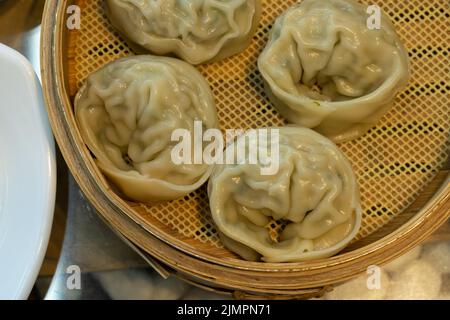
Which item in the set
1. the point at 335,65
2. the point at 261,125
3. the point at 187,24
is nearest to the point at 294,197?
the point at 261,125

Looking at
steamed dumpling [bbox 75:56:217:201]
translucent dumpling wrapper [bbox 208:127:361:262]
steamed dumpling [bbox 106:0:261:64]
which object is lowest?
translucent dumpling wrapper [bbox 208:127:361:262]

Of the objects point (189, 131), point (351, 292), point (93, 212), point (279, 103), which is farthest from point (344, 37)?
point (93, 212)

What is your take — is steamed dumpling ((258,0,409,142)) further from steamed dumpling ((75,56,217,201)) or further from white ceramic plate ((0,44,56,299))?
white ceramic plate ((0,44,56,299))

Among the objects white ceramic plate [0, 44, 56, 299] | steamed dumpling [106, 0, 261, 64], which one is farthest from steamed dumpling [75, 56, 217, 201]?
white ceramic plate [0, 44, 56, 299]

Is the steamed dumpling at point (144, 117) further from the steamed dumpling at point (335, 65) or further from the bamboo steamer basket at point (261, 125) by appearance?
the steamed dumpling at point (335, 65)
